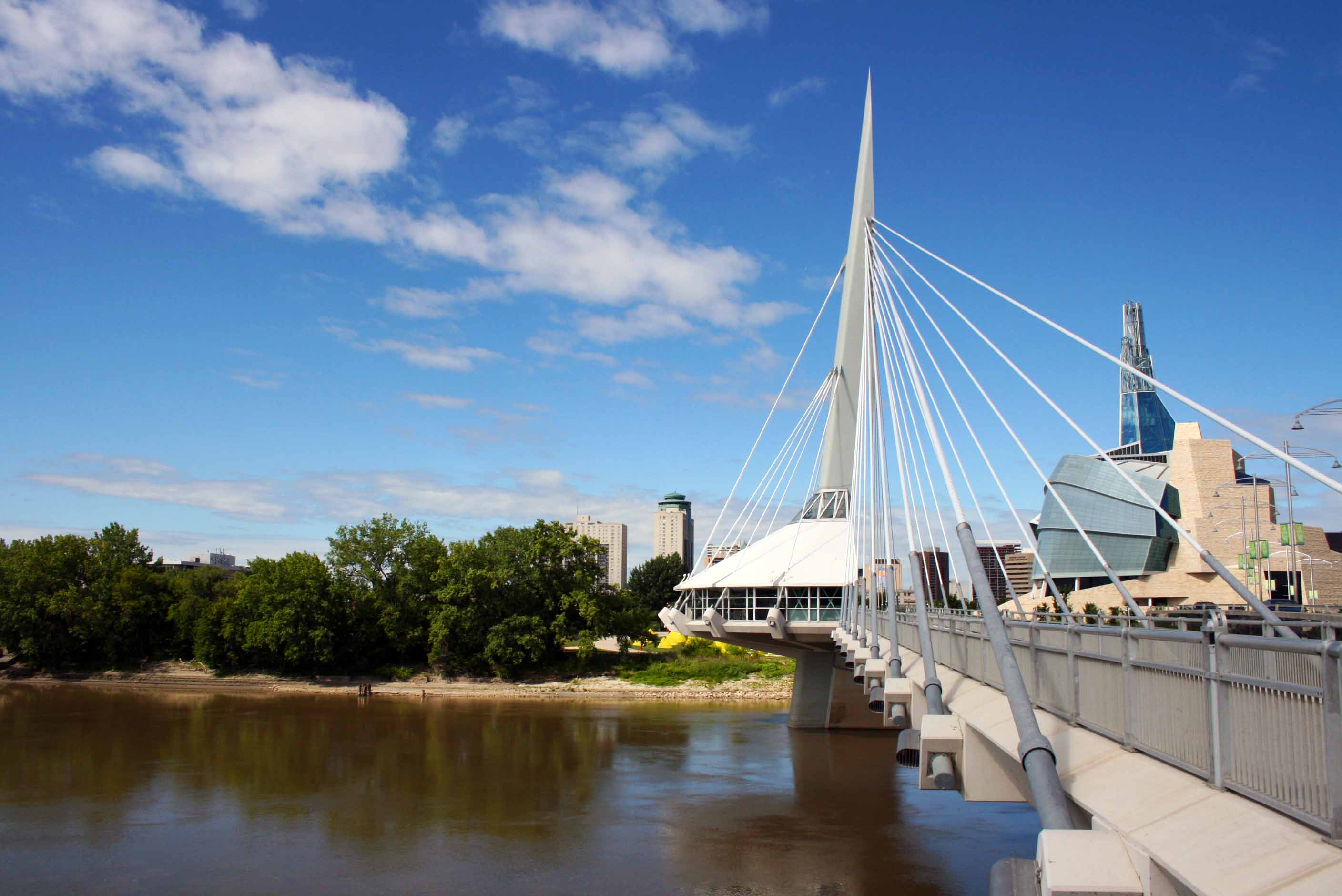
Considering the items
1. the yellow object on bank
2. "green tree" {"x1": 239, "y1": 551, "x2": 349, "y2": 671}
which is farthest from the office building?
"green tree" {"x1": 239, "y1": 551, "x2": 349, "y2": 671}

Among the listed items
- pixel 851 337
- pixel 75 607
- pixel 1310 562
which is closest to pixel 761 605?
pixel 851 337

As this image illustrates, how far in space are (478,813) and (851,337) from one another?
82.3 ft

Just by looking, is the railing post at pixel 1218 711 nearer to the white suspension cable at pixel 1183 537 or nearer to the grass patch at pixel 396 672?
the white suspension cable at pixel 1183 537

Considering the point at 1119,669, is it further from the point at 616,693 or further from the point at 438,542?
the point at 438,542

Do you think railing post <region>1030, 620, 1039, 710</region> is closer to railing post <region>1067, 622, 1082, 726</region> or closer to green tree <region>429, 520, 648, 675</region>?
railing post <region>1067, 622, 1082, 726</region>

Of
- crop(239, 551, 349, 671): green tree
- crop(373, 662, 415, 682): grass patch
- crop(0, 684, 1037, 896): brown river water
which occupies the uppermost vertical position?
crop(239, 551, 349, 671): green tree

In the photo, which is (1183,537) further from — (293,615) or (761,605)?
(293,615)

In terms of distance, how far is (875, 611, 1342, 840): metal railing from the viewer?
441 cm

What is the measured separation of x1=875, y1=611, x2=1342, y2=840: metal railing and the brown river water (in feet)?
44.0

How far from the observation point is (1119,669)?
6910 millimetres

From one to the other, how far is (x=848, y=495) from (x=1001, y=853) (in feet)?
79.5

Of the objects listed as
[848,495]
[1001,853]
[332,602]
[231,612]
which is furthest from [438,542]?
[1001,853]

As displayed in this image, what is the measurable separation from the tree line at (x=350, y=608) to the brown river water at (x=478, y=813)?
54.9ft

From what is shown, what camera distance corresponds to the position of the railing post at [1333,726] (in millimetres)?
4180
